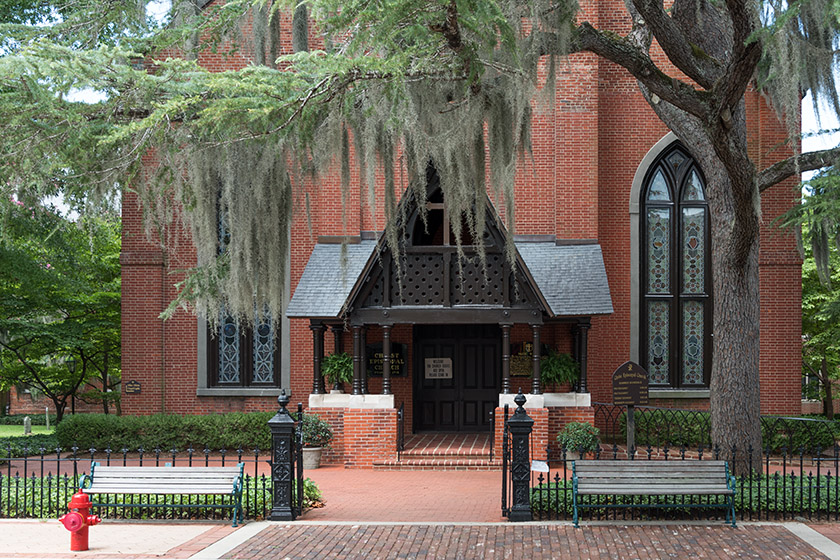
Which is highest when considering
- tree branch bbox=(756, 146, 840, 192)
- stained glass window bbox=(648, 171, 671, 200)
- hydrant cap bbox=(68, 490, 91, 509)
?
stained glass window bbox=(648, 171, 671, 200)

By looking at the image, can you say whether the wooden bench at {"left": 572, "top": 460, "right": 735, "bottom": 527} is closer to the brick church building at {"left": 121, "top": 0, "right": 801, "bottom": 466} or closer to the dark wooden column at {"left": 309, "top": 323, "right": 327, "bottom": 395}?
the dark wooden column at {"left": 309, "top": 323, "right": 327, "bottom": 395}

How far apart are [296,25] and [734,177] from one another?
5.62 metres

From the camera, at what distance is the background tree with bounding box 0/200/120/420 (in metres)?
16.9

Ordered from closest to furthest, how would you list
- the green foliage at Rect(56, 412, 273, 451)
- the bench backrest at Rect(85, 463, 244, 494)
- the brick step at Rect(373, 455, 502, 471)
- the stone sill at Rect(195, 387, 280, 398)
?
the bench backrest at Rect(85, 463, 244, 494) < the brick step at Rect(373, 455, 502, 471) < the green foliage at Rect(56, 412, 273, 451) < the stone sill at Rect(195, 387, 280, 398)

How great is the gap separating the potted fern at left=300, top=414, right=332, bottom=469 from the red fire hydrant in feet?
24.6

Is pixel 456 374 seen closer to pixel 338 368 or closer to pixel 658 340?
pixel 338 368

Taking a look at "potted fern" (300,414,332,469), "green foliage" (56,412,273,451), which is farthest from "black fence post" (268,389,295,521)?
"green foliage" (56,412,273,451)

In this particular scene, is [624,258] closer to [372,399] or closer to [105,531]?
[372,399]

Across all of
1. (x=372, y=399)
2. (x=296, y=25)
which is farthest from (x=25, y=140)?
(x=372, y=399)

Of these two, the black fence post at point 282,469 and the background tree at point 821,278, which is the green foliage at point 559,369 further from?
the black fence post at point 282,469

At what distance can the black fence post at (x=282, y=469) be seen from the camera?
1055 cm

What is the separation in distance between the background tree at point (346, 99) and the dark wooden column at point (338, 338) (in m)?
6.01

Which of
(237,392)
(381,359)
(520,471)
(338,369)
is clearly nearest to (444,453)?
(338,369)

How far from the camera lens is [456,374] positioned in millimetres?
19359
